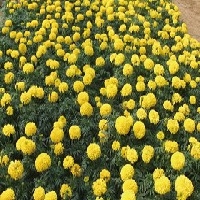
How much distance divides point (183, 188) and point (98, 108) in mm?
2160

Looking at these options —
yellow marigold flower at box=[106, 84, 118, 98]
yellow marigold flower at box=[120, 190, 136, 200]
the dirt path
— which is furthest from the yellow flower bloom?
the dirt path

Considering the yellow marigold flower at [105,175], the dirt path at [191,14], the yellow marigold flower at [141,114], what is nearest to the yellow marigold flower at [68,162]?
the yellow marigold flower at [105,175]

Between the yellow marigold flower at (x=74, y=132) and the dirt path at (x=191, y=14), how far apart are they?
23.4ft

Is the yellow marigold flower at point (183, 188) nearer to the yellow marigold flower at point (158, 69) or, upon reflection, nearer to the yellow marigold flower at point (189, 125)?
the yellow marigold flower at point (189, 125)

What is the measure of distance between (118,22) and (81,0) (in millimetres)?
1483

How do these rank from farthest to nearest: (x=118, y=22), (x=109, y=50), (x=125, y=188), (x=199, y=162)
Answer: (x=118, y=22) → (x=109, y=50) → (x=199, y=162) → (x=125, y=188)

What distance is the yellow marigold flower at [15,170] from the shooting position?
519cm

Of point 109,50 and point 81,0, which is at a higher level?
point 109,50

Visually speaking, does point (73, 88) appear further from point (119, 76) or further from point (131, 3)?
point (131, 3)

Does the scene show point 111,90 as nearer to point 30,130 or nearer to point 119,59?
point 119,59

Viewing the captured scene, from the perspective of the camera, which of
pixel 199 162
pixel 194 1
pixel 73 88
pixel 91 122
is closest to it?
pixel 199 162

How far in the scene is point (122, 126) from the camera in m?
5.62

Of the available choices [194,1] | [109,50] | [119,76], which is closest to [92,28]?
[109,50]

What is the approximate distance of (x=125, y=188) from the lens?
483cm
